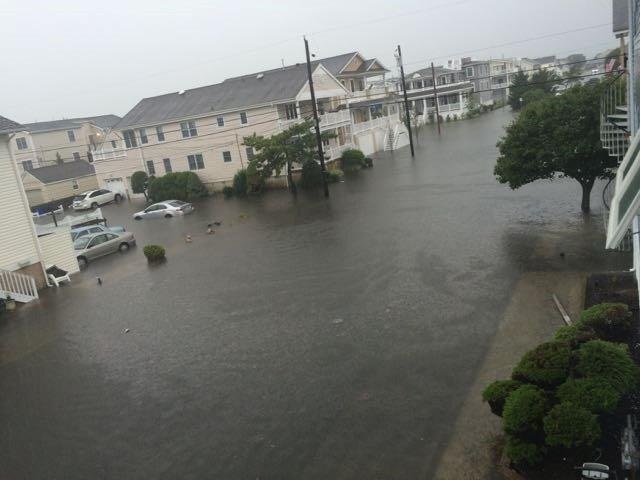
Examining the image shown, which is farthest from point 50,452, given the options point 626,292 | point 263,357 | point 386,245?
point 386,245

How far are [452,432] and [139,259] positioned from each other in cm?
1797

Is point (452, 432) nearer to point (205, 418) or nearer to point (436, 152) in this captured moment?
point (205, 418)

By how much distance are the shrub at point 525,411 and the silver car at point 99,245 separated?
2057 centimetres

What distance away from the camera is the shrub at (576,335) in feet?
27.3

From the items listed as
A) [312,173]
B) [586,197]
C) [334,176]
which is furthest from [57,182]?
[586,197]

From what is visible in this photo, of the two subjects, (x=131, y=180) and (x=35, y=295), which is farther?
(x=131, y=180)

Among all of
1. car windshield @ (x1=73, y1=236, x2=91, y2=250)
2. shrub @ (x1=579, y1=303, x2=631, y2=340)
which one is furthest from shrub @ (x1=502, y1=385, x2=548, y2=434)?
car windshield @ (x1=73, y1=236, x2=91, y2=250)

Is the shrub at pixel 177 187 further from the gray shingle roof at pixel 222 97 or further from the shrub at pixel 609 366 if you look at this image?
the shrub at pixel 609 366

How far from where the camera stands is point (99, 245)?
2442 centimetres

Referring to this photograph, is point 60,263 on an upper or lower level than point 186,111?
lower

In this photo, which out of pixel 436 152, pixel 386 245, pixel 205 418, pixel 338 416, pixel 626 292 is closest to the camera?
pixel 338 416

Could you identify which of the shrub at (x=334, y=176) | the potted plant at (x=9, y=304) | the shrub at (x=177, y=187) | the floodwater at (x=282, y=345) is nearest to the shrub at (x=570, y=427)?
the floodwater at (x=282, y=345)

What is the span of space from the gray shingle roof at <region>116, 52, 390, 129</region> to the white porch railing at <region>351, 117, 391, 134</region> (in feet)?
21.7

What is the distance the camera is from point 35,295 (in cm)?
1927
